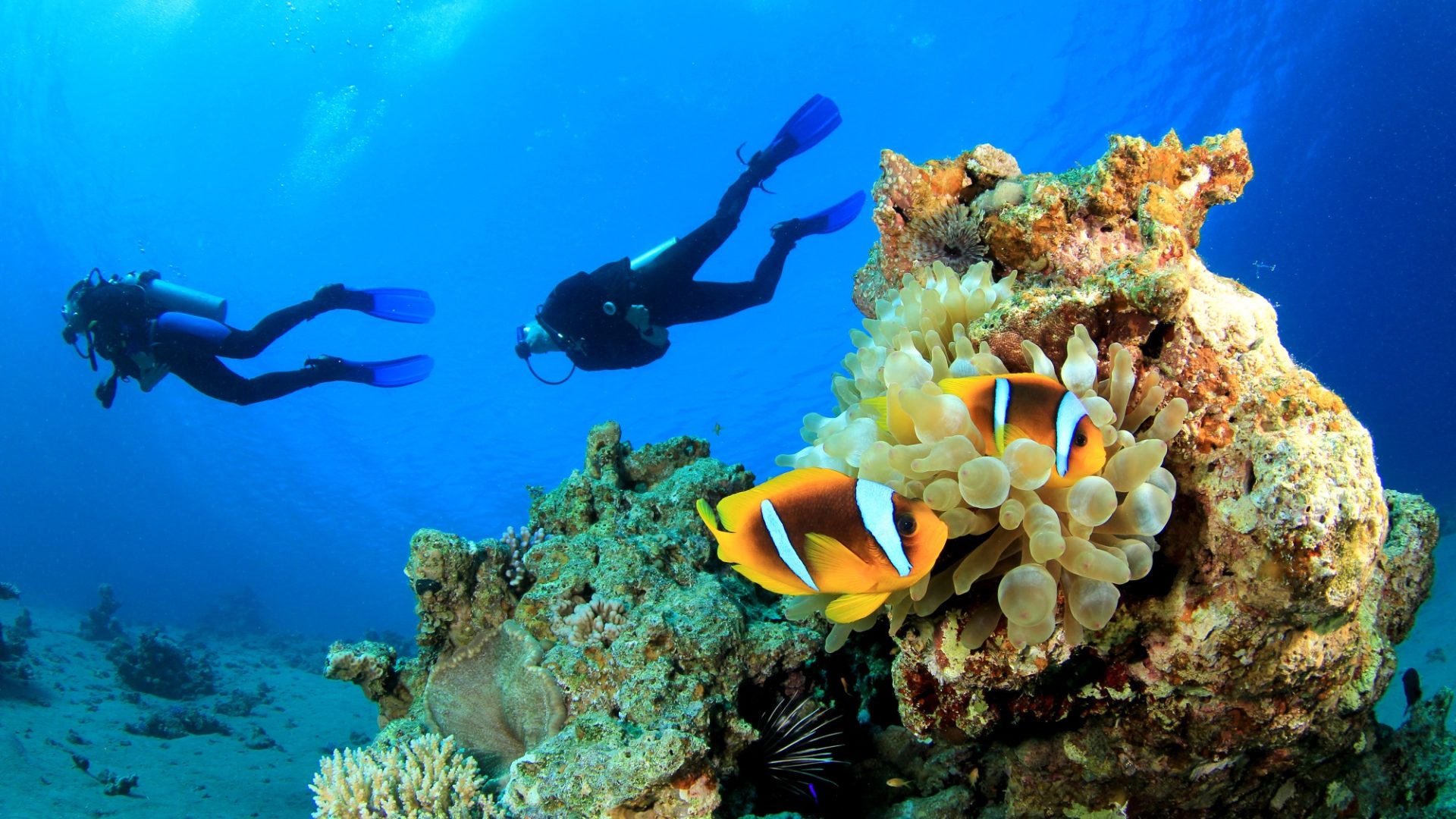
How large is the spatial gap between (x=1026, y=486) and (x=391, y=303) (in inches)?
440

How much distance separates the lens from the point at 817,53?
22828mm

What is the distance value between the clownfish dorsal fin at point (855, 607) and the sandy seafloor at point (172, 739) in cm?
975

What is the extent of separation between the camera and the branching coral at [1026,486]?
4.86 feet

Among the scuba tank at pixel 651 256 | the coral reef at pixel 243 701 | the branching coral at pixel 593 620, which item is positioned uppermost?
the scuba tank at pixel 651 256

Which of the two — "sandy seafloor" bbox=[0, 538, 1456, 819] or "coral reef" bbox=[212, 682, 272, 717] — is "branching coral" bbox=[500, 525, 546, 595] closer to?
"sandy seafloor" bbox=[0, 538, 1456, 819]

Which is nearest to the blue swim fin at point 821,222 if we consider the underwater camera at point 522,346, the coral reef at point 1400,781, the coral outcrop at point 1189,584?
the underwater camera at point 522,346

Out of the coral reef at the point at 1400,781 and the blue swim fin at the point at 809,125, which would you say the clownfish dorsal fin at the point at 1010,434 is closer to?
the coral reef at the point at 1400,781

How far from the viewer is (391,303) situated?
34.4 feet

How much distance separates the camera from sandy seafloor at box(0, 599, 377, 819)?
7.67 metres

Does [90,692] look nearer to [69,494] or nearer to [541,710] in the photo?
[541,710]

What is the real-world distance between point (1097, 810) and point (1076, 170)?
2.59 m

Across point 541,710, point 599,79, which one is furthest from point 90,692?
point 599,79

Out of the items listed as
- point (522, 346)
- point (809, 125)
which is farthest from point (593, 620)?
point (809, 125)

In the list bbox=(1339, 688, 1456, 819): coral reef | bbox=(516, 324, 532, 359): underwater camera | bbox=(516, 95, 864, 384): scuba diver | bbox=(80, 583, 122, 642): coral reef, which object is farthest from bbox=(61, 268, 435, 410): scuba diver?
bbox=(80, 583, 122, 642): coral reef
